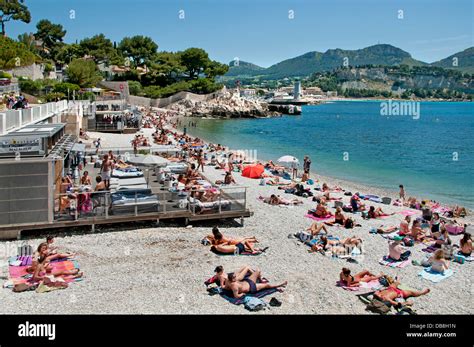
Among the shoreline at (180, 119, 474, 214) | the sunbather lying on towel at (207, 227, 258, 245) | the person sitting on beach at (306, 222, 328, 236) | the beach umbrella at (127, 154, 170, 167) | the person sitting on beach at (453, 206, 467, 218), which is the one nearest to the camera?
the sunbather lying on towel at (207, 227, 258, 245)

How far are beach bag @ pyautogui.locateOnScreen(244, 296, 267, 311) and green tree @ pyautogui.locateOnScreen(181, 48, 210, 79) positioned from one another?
8410 centimetres

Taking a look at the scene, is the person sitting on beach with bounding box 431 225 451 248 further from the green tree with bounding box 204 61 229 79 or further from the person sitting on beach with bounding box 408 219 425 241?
the green tree with bounding box 204 61 229 79

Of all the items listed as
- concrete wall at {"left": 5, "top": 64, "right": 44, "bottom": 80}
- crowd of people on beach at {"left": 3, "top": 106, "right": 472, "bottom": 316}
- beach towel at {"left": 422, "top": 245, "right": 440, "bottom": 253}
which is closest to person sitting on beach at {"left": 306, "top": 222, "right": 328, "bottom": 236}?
crowd of people on beach at {"left": 3, "top": 106, "right": 472, "bottom": 316}

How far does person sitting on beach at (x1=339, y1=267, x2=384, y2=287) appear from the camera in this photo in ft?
29.0

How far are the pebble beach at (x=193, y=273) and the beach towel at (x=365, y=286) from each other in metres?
0.15

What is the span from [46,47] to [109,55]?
48.6 feet

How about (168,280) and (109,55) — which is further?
(109,55)

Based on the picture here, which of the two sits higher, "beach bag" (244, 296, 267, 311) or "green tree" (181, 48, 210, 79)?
"green tree" (181, 48, 210, 79)

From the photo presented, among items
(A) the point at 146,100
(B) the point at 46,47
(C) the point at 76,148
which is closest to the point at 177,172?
(C) the point at 76,148

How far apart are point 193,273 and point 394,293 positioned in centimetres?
404

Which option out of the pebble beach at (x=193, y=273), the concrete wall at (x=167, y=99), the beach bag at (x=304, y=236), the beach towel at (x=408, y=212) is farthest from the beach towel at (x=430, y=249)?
the concrete wall at (x=167, y=99)

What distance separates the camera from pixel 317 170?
98.9 feet
